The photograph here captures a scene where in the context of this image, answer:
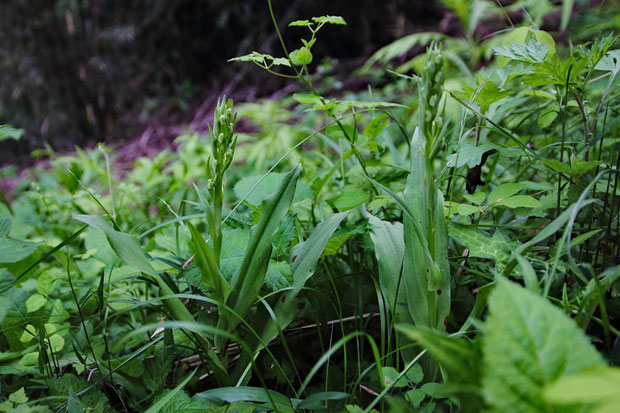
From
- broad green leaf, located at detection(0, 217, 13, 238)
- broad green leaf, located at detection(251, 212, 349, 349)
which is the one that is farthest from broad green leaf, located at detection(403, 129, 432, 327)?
broad green leaf, located at detection(0, 217, 13, 238)

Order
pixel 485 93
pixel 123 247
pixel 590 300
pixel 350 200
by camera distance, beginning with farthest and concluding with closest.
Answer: pixel 350 200
pixel 485 93
pixel 123 247
pixel 590 300

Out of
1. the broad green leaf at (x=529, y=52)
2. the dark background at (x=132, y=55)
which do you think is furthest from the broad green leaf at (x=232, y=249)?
the dark background at (x=132, y=55)

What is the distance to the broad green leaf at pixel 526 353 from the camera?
0.31m

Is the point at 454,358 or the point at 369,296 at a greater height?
the point at 454,358

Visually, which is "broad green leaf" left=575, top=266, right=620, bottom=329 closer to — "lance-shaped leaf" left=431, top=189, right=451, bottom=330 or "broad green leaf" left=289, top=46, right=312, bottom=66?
"lance-shaped leaf" left=431, top=189, right=451, bottom=330

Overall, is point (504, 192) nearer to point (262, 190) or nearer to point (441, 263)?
point (441, 263)

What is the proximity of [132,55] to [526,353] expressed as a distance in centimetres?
513

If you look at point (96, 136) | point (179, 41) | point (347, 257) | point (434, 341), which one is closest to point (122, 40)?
point (179, 41)

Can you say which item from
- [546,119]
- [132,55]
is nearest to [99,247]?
[546,119]

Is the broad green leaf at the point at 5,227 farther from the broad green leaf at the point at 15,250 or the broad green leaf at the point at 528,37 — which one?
the broad green leaf at the point at 528,37

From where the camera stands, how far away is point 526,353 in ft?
1.06

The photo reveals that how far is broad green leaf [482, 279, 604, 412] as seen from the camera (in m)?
0.31

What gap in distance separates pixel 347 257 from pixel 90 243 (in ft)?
2.03

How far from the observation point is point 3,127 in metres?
0.69
